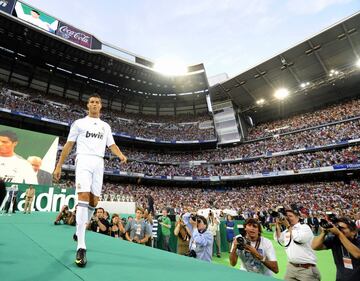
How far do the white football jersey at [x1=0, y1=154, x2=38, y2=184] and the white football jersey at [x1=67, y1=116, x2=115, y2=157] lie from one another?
66.1ft

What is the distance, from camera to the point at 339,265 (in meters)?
3.58

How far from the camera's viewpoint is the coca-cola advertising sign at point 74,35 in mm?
32844

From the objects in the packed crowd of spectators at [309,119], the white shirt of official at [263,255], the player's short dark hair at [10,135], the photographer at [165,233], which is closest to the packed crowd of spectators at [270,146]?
the packed crowd of spectators at [309,119]

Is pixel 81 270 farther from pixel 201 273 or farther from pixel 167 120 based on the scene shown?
pixel 167 120

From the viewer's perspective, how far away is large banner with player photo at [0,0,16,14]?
93.1 feet

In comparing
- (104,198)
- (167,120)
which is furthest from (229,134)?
(104,198)

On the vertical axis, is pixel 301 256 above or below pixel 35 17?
below

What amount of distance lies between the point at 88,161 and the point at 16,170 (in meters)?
20.9

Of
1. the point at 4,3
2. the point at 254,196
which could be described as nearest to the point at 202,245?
the point at 254,196

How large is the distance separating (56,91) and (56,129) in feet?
25.5

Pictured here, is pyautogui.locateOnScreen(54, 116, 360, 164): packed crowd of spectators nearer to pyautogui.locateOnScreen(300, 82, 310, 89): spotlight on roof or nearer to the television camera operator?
pyautogui.locateOnScreen(300, 82, 310, 89): spotlight on roof

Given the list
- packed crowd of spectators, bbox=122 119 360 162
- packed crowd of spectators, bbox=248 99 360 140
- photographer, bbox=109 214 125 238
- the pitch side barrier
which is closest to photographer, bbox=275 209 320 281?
photographer, bbox=109 214 125 238

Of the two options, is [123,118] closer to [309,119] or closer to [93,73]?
[93,73]

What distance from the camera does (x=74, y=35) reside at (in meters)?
33.8
